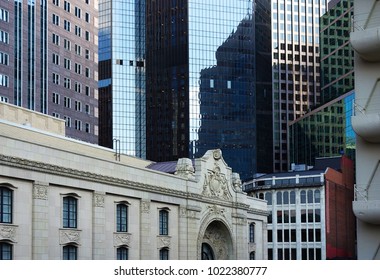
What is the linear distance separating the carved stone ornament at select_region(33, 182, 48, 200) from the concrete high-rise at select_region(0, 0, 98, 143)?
2951 inches

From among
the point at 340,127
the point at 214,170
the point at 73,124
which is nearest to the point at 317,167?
the point at 340,127

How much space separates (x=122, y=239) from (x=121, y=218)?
1333 millimetres

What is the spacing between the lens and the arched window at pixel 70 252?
42781 mm

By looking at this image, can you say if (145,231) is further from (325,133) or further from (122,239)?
(325,133)

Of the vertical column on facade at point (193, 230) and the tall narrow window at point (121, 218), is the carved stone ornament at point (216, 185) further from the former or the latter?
the tall narrow window at point (121, 218)

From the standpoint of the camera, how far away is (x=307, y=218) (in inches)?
4624

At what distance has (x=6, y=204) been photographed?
37.7 meters

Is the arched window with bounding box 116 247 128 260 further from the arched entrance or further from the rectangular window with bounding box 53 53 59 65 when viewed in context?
the rectangular window with bounding box 53 53 59 65

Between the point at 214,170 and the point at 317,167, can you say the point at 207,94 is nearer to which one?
the point at 317,167

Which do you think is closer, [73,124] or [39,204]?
[39,204]

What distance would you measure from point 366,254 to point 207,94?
17110 centimetres

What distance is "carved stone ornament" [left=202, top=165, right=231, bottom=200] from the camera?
203 ft

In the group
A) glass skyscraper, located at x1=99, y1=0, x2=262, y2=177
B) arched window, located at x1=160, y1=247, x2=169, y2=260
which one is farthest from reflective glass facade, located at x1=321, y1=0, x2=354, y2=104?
arched window, located at x1=160, y1=247, x2=169, y2=260

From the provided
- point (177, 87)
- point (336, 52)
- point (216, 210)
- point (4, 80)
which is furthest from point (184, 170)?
point (177, 87)
